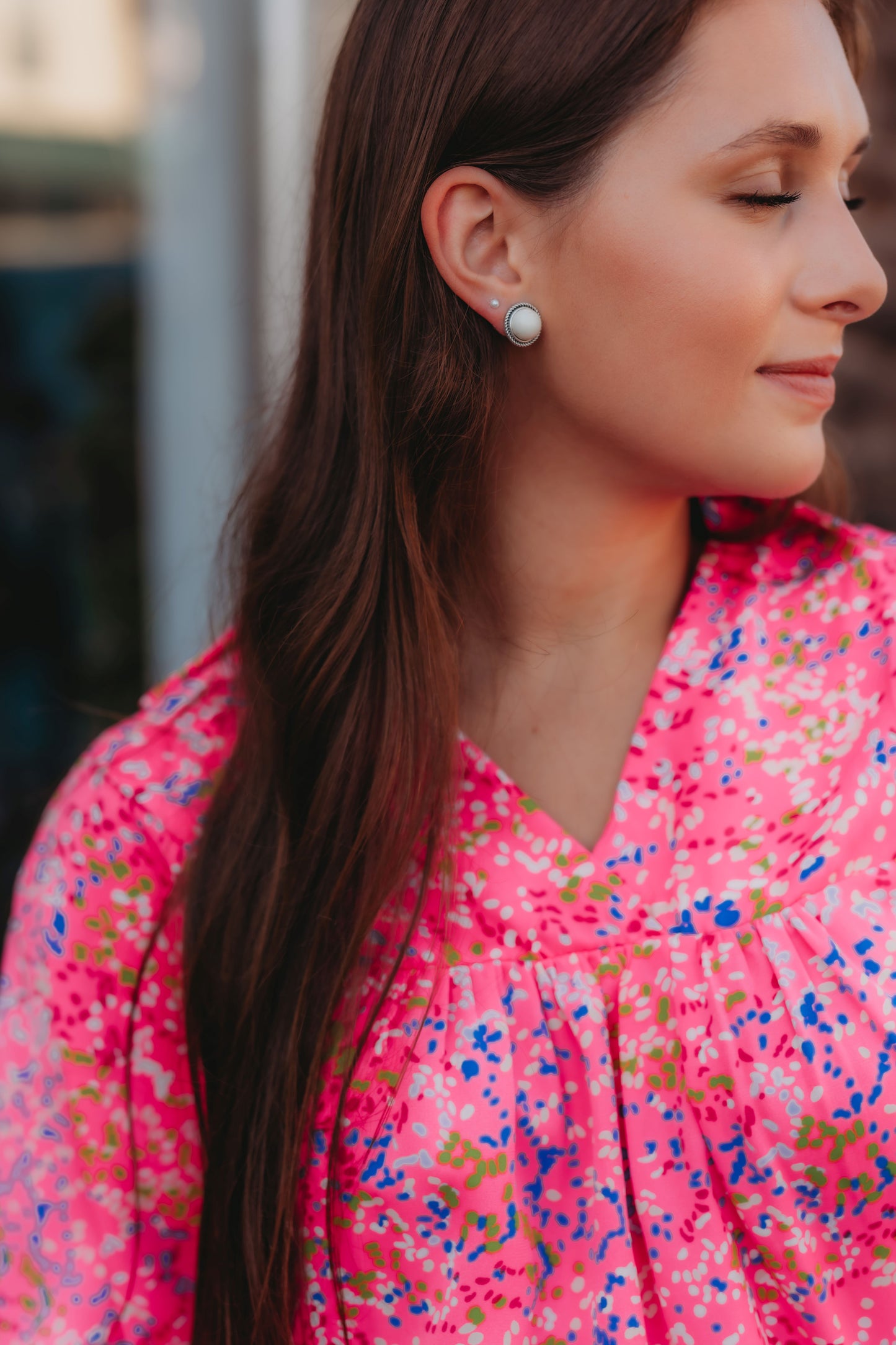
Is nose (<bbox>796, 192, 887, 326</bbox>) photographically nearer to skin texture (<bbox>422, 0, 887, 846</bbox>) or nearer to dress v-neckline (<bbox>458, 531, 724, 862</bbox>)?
skin texture (<bbox>422, 0, 887, 846</bbox>)

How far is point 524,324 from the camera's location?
39.1 inches

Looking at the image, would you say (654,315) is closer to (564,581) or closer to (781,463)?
(781,463)

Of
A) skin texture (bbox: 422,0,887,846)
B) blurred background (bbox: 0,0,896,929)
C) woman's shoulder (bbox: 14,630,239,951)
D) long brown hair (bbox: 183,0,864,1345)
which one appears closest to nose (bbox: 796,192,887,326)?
skin texture (bbox: 422,0,887,846)

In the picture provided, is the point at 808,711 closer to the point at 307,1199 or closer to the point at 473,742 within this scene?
the point at 473,742

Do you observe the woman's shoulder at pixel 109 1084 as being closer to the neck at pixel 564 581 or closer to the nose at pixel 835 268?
the neck at pixel 564 581

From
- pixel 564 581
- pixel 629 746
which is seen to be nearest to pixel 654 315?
pixel 564 581

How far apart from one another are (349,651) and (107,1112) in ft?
1.55

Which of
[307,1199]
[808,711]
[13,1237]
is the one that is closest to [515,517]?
[808,711]

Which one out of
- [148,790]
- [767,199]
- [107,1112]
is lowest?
[107,1112]

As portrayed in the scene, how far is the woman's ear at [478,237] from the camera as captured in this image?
0.99 meters

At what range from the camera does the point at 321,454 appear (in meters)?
1.13

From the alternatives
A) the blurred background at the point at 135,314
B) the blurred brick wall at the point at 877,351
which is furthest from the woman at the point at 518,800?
the blurred brick wall at the point at 877,351

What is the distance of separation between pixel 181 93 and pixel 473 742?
1.51 meters

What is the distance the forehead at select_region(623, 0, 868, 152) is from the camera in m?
0.91
